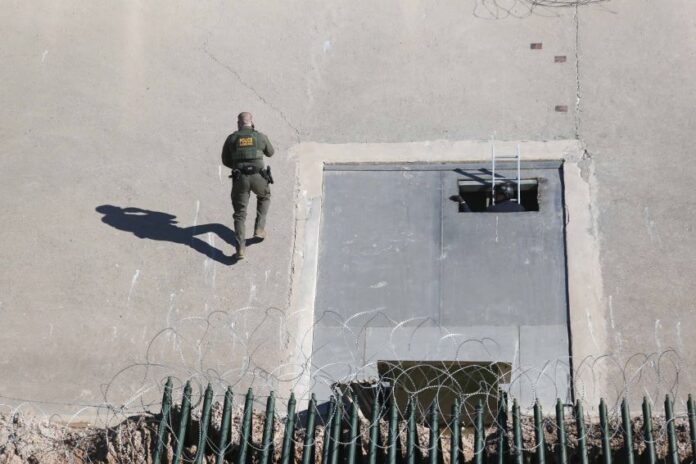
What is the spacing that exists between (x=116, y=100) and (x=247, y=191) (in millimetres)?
2392

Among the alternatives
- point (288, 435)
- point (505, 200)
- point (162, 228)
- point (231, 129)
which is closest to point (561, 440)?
point (288, 435)

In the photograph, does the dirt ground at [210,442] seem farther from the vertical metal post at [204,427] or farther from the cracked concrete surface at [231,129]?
the cracked concrete surface at [231,129]

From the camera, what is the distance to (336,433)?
29.9ft

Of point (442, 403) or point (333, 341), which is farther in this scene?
point (333, 341)

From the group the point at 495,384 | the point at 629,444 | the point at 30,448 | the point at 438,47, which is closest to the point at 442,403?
the point at 495,384

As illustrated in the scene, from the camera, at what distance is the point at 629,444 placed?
8.77m

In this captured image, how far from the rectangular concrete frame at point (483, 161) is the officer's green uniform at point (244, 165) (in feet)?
1.90

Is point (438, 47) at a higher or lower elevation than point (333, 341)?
higher

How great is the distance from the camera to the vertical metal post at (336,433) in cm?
906

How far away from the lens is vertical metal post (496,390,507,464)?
8.94 metres

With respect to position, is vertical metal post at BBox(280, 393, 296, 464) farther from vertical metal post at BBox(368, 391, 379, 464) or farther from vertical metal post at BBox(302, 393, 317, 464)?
vertical metal post at BBox(368, 391, 379, 464)

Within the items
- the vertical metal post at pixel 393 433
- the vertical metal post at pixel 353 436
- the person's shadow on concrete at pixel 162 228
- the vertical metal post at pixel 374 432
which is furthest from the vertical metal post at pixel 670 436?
the person's shadow on concrete at pixel 162 228

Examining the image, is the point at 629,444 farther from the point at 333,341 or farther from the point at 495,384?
the point at 333,341

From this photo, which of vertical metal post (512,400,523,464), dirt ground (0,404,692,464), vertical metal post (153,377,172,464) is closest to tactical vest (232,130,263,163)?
dirt ground (0,404,692,464)
